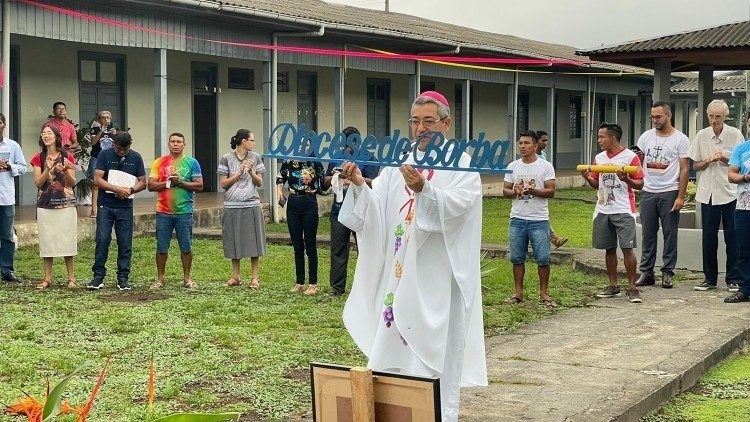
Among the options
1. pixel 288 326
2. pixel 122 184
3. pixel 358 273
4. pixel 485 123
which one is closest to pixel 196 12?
pixel 122 184

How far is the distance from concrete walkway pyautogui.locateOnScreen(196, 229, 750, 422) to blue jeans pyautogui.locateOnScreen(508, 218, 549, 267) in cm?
58

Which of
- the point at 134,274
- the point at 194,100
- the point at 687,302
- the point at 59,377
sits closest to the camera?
the point at 59,377

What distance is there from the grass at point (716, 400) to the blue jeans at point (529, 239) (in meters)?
2.57

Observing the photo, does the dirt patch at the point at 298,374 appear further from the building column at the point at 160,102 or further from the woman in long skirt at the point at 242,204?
the building column at the point at 160,102

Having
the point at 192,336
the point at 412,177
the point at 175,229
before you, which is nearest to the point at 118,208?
the point at 175,229

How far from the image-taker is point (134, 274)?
522 inches

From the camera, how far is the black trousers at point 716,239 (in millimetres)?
11980

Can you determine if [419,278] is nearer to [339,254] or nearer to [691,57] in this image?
[339,254]

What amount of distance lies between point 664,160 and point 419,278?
278 inches

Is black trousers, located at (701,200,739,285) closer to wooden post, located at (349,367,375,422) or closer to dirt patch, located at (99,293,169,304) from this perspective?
dirt patch, located at (99,293,169,304)

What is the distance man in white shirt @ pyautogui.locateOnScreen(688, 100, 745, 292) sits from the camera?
1194 centimetres

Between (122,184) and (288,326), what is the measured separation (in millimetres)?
2996

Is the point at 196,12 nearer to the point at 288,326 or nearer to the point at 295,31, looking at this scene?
the point at 295,31

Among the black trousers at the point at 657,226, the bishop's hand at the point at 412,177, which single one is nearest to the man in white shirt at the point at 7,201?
the black trousers at the point at 657,226
